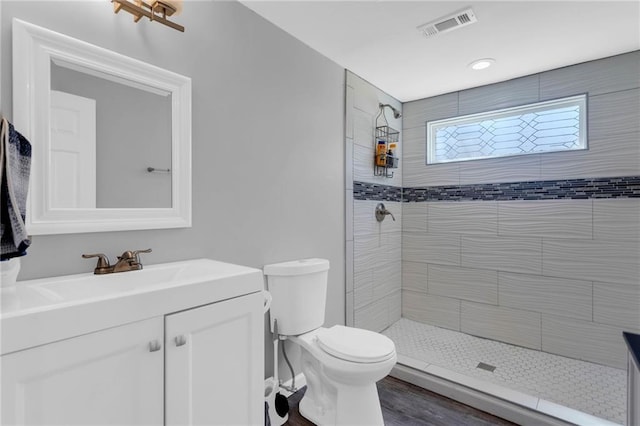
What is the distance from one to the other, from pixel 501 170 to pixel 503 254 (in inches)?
28.6

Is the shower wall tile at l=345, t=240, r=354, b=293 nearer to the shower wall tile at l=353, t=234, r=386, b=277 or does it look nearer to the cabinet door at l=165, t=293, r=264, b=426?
the shower wall tile at l=353, t=234, r=386, b=277

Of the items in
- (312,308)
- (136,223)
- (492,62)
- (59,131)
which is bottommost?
(312,308)

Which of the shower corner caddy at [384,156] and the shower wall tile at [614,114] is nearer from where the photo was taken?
the shower wall tile at [614,114]

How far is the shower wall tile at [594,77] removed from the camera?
2.27 metres

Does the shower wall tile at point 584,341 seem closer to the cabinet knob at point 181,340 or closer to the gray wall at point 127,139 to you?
the cabinet knob at point 181,340

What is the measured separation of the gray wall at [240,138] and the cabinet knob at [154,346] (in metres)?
0.51

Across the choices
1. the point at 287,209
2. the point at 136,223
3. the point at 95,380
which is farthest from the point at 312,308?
the point at 95,380

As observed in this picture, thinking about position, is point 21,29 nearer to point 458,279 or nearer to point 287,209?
point 287,209

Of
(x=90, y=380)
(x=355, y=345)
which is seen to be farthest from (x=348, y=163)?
(x=90, y=380)

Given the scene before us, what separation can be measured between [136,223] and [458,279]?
8.89 ft

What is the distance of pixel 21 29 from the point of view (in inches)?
42.4

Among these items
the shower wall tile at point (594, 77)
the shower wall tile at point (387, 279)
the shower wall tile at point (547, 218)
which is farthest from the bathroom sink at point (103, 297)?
the shower wall tile at point (594, 77)

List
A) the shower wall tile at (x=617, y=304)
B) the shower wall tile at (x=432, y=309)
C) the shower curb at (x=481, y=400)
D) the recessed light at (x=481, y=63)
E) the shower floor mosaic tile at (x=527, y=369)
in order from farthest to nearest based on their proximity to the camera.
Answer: the shower wall tile at (x=432, y=309) → the recessed light at (x=481, y=63) → the shower wall tile at (x=617, y=304) → the shower floor mosaic tile at (x=527, y=369) → the shower curb at (x=481, y=400)

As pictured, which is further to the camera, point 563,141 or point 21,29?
point 563,141
